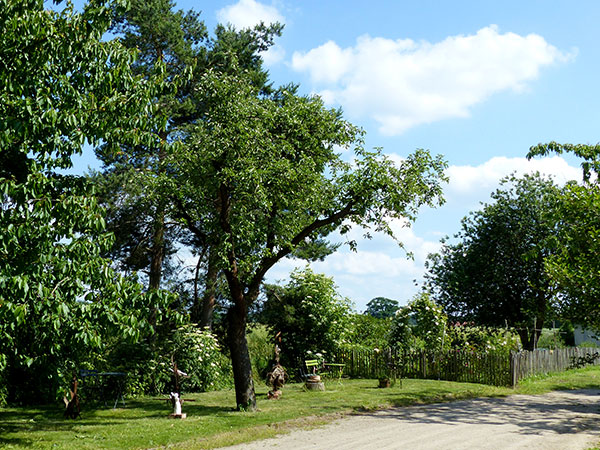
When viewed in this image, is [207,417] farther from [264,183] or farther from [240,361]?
[264,183]

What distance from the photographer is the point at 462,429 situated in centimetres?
1202

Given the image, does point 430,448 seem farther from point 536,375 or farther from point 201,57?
point 201,57

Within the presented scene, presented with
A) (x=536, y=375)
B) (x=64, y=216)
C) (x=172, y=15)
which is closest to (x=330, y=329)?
(x=536, y=375)

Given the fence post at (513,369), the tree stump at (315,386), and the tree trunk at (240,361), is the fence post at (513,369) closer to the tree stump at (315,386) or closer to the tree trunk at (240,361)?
the tree stump at (315,386)

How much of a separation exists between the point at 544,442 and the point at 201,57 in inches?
733

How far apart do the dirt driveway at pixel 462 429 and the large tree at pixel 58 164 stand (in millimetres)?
3675

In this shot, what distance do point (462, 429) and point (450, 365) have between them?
10.1m

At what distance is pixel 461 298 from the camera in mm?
35500

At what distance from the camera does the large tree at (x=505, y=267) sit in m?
33.3

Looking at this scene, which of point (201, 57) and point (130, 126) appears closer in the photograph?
point (130, 126)

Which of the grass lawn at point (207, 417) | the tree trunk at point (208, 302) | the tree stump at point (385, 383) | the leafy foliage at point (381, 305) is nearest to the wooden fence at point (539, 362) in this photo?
the grass lawn at point (207, 417)

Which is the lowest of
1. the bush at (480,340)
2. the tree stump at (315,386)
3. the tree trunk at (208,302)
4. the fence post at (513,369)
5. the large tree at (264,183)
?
the tree stump at (315,386)

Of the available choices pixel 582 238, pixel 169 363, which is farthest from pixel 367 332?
pixel 582 238

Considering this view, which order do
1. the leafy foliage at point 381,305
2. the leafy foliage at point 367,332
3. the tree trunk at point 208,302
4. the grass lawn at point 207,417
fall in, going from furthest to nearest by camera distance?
the leafy foliage at point 381,305 → the leafy foliage at point 367,332 → the tree trunk at point 208,302 → the grass lawn at point 207,417
